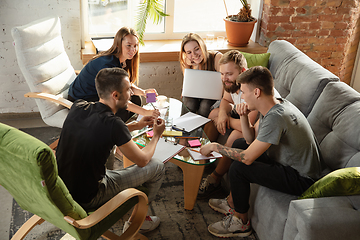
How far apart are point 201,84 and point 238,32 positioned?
4.13ft

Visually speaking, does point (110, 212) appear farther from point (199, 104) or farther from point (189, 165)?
point (199, 104)

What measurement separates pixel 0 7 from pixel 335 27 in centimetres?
374

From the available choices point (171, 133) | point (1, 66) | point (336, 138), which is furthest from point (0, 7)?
point (336, 138)

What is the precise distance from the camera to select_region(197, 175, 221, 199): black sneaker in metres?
2.52

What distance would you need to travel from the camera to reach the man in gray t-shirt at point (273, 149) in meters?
1.86

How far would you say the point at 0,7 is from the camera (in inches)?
124

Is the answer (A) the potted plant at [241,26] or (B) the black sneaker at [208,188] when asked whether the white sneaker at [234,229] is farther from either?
(A) the potted plant at [241,26]

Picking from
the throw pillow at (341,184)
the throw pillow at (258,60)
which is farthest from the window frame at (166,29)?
the throw pillow at (341,184)

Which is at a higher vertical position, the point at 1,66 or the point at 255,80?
the point at 255,80

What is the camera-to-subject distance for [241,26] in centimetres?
372

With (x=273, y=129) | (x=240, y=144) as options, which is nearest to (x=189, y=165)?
(x=240, y=144)

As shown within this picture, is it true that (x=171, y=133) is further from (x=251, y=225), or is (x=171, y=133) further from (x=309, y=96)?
(x=309, y=96)

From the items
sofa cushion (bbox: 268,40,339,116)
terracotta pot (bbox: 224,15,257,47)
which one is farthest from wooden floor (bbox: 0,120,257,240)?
terracotta pot (bbox: 224,15,257,47)

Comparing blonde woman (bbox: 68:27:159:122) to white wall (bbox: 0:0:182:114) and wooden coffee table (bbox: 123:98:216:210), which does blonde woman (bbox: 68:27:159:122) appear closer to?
wooden coffee table (bbox: 123:98:216:210)
